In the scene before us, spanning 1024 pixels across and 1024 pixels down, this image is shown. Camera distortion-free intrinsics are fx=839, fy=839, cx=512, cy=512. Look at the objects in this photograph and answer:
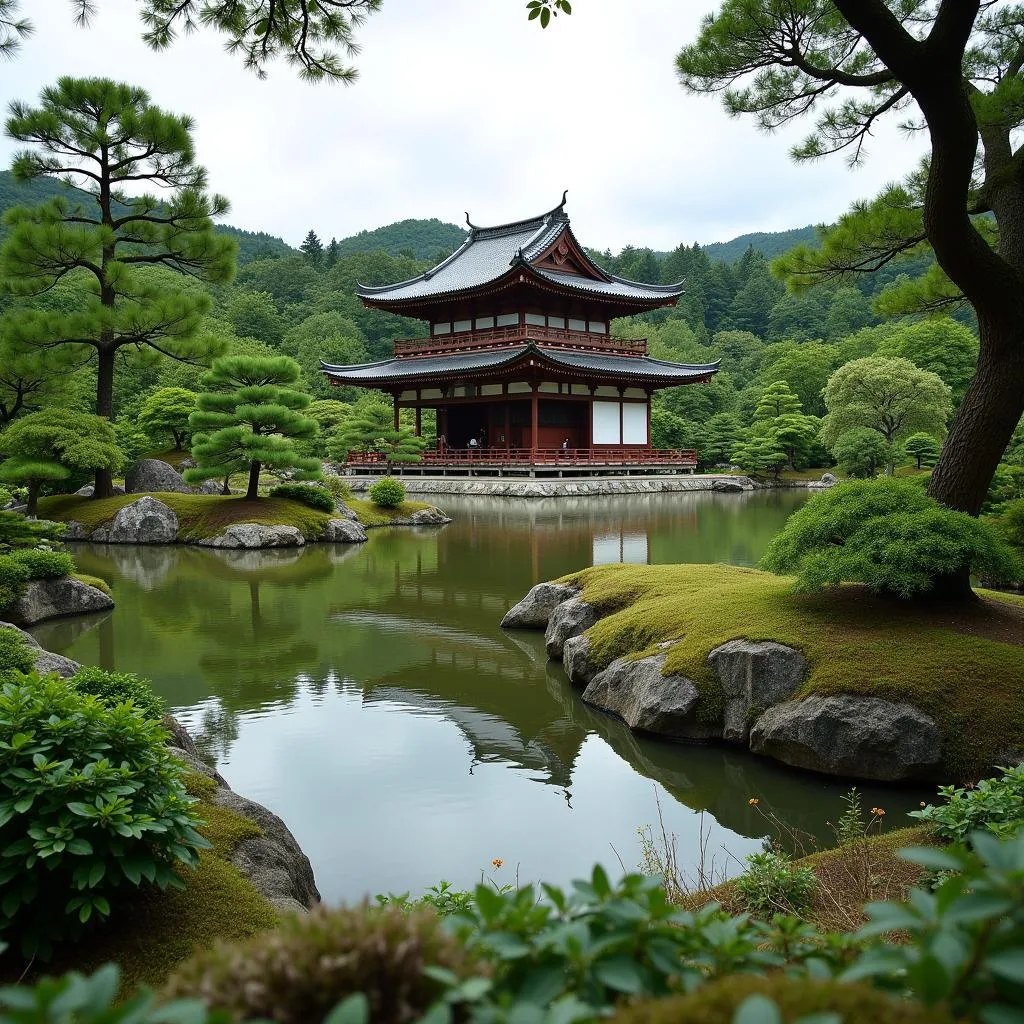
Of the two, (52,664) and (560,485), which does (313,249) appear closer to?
(560,485)

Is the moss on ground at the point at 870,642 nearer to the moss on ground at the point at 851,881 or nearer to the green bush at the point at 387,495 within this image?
the moss on ground at the point at 851,881

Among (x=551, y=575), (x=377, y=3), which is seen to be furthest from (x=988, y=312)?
(x=551, y=575)

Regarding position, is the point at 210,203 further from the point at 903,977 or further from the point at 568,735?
the point at 903,977

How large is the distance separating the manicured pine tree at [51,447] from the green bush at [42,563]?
7.29 metres

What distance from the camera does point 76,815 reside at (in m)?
2.67

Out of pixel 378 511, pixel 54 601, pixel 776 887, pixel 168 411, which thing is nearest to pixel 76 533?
pixel 378 511

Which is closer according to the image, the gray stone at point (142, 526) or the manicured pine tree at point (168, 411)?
Answer: the gray stone at point (142, 526)

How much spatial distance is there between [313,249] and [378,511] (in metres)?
74.2

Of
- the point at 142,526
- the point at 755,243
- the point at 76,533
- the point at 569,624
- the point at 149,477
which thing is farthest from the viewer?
the point at 755,243

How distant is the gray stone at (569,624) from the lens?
816 centimetres

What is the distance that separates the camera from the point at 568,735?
619cm

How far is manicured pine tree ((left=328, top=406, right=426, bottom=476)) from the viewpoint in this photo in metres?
28.6

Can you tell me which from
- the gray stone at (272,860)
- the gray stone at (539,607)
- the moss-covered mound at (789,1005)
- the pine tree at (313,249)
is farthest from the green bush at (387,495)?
the pine tree at (313,249)

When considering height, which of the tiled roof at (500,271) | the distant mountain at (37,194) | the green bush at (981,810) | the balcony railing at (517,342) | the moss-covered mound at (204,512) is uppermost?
the distant mountain at (37,194)
